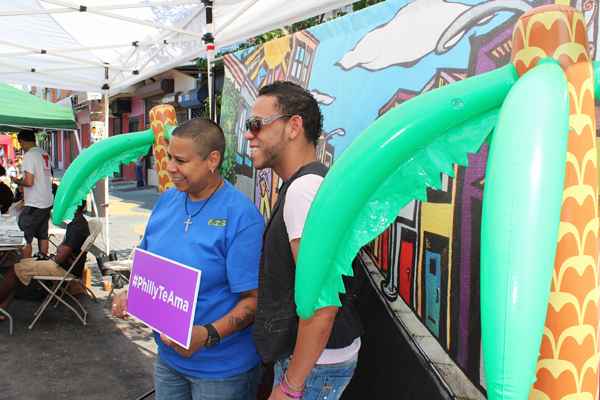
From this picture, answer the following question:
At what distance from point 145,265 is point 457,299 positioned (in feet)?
3.78

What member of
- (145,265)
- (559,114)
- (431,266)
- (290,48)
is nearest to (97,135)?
(290,48)

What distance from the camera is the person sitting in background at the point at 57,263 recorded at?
5023 mm

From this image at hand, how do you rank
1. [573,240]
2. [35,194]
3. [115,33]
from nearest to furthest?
[573,240]
[115,33]
[35,194]

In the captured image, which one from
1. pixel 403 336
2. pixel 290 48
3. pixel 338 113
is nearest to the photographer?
pixel 403 336

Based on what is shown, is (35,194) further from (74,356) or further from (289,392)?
(289,392)

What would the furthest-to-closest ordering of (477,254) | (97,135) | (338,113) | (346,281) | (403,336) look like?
(97,135) → (338,113) → (403,336) → (477,254) → (346,281)

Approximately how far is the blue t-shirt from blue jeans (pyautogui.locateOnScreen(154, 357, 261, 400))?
0.03 metres

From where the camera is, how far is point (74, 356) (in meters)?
4.45

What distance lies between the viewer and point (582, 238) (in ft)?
3.14

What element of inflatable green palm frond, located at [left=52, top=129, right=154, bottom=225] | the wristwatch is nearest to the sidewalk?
inflatable green palm frond, located at [left=52, top=129, right=154, bottom=225]

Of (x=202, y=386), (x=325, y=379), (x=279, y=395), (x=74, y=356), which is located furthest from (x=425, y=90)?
(x=74, y=356)

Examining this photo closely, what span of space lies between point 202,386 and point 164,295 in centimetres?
36

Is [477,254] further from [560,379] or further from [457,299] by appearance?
[560,379]

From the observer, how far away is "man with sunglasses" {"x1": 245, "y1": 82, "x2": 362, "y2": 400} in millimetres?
1426
